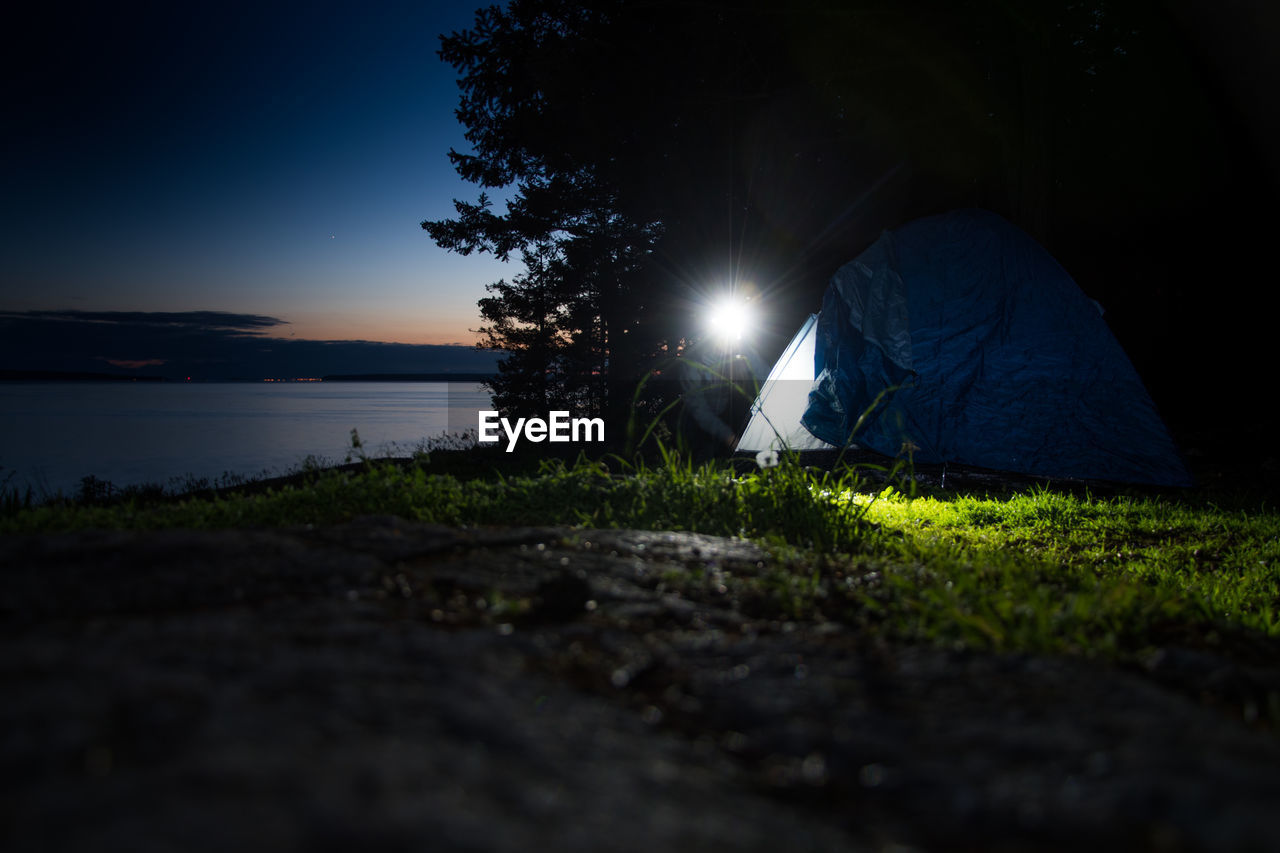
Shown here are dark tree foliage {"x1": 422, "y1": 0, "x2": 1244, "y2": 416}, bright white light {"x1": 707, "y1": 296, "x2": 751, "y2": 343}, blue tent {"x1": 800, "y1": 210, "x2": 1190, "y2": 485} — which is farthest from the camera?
bright white light {"x1": 707, "y1": 296, "x2": 751, "y2": 343}

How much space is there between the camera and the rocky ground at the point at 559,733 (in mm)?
683

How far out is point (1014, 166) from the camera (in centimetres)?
833

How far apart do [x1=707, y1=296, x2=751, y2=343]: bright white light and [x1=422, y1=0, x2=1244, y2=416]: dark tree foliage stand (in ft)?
0.80

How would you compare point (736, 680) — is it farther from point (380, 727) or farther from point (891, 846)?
point (380, 727)

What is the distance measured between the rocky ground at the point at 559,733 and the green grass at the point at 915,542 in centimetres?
31

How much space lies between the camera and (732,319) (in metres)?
10.9

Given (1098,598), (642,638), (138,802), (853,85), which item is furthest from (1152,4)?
(138,802)

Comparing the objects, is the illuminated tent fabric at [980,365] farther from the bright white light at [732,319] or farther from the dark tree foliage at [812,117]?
the bright white light at [732,319]

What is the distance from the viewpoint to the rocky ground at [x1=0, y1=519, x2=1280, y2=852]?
2.24ft

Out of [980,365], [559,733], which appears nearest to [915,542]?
[559,733]

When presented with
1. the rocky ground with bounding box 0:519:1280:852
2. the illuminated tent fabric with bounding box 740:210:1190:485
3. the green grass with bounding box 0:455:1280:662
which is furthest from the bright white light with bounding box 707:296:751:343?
the rocky ground with bounding box 0:519:1280:852

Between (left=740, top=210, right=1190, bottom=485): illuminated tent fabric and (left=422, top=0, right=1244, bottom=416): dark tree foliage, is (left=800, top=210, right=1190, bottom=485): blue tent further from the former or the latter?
(left=422, top=0, right=1244, bottom=416): dark tree foliage

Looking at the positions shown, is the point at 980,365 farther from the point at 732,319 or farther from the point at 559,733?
the point at 559,733

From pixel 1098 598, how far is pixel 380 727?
204cm
